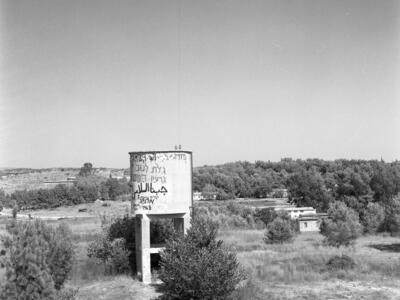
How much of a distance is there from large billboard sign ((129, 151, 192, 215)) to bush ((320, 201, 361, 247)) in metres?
19.8

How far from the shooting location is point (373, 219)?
52031 millimetres

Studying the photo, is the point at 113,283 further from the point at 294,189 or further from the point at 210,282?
the point at 294,189

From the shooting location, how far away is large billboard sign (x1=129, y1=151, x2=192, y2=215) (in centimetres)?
2322

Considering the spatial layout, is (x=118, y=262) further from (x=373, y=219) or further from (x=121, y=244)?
(x=373, y=219)

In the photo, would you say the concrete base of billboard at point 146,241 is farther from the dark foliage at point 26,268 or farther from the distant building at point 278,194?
the distant building at point 278,194

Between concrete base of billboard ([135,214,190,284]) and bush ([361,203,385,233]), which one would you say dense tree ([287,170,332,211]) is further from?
concrete base of billboard ([135,214,190,284])

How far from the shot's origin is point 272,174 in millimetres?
126625

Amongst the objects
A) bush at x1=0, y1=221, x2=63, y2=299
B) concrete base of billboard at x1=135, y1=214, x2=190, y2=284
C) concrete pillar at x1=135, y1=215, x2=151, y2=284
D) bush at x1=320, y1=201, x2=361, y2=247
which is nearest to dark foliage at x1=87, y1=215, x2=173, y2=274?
concrete base of billboard at x1=135, y1=214, x2=190, y2=284

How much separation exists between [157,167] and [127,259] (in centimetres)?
607

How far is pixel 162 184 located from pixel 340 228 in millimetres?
21408

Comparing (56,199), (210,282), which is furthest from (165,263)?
(56,199)

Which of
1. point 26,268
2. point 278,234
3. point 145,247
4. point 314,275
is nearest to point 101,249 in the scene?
point 145,247

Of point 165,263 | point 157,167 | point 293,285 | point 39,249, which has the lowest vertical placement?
point 293,285

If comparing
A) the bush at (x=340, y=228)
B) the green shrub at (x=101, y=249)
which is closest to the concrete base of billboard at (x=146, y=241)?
the green shrub at (x=101, y=249)
